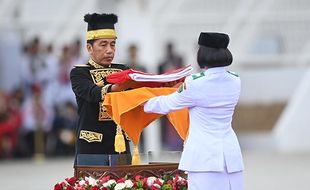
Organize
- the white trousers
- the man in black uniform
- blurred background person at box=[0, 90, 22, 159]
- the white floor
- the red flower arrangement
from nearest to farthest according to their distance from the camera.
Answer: the white trousers → the red flower arrangement → the man in black uniform → the white floor → blurred background person at box=[0, 90, 22, 159]

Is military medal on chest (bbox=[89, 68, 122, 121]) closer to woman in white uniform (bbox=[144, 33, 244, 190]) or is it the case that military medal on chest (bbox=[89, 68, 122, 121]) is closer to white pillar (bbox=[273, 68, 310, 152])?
A: woman in white uniform (bbox=[144, 33, 244, 190])

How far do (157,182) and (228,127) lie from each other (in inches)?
30.7

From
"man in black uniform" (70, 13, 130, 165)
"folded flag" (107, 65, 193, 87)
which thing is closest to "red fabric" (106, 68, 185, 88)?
"folded flag" (107, 65, 193, 87)

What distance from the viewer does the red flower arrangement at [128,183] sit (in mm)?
7402

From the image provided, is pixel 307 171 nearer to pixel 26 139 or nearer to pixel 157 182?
pixel 26 139

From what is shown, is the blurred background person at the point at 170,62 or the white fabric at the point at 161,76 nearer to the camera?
the white fabric at the point at 161,76

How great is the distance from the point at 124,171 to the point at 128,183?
0.17m

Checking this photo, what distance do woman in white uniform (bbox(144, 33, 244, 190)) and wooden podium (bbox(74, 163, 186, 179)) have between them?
622 millimetres

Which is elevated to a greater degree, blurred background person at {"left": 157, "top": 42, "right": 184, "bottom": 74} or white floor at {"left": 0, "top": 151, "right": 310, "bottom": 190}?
blurred background person at {"left": 157, "top": 42, "right": 184, "bottom": 74}

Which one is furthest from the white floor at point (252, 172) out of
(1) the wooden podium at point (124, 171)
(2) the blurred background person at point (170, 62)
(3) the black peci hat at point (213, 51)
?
(3) the black peci hat at point (213, 51)

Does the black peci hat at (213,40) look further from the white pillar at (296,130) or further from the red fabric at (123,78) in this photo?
the white pillar at (296,130)

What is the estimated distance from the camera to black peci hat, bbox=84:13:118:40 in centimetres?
780

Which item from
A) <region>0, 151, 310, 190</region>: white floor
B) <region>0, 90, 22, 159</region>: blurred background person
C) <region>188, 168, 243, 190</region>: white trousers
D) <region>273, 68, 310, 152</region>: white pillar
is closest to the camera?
<region>188, 168, 243, 190</region>: white trousers

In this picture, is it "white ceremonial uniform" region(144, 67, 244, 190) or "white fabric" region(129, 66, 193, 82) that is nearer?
"white ceremonial uniform" region(144, 67, 244, 190)
